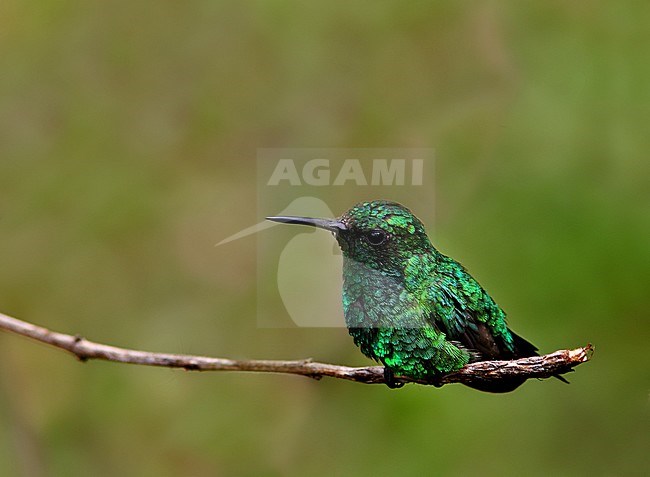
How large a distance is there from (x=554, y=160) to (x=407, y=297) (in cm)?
38

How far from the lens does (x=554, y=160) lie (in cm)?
83

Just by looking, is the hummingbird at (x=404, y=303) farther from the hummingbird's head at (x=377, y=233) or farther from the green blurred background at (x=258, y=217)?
the green blurred background at (x=258, y=217)

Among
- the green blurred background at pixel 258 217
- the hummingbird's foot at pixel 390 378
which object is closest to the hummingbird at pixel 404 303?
the hummingbird's foot at pixel 390 378

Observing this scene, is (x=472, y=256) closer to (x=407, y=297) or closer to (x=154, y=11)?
(x=407, y=297)

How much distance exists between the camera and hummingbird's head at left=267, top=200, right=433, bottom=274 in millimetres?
510

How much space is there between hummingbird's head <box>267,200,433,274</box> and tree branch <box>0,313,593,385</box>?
0.28 ft

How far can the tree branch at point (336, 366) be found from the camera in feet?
1.47

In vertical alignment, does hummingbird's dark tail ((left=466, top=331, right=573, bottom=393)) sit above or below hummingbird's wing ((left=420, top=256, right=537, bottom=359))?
below

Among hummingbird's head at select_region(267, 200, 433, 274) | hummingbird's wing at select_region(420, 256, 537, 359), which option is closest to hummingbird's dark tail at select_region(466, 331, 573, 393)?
hummingbird's wing at select_region(420, 256, 537, 359)

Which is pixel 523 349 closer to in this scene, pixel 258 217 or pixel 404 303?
pixel 404 303

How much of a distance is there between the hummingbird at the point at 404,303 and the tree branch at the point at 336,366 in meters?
0.01

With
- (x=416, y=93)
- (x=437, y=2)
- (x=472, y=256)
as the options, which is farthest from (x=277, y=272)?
(x=437, y=2)

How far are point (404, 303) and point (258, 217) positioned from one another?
274mm

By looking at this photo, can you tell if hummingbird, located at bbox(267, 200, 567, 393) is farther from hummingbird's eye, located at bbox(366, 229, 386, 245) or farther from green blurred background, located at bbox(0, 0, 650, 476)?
green blurred background, located at bbox(0, 0, 650, 476)
